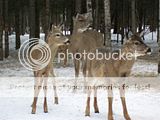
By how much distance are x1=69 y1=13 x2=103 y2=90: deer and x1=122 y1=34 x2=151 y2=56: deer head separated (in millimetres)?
2863

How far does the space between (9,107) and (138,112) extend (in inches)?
124

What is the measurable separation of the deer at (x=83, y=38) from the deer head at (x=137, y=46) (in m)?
2.86

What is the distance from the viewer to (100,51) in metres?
8.76

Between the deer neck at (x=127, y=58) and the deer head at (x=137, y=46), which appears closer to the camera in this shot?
the deer head at (x=137, y=46)

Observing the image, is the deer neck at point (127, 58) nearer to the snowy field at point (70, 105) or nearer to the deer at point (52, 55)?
the snowy field at point (70, 105)

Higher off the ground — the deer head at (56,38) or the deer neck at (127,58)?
the deer head at (56,38)

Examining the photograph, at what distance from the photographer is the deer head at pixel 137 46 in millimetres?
7695

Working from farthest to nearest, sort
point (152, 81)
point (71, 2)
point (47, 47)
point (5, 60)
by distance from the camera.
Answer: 1. point (71, 2)
2. point (5, 60)
3. point (152, 81)
4. point (47, 47)

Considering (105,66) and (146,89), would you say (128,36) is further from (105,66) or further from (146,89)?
(146,89)

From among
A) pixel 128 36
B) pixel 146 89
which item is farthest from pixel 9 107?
pixel 146 89

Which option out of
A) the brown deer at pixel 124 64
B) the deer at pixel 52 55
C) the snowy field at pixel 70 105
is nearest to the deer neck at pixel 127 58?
the brown deer at pixel 124 64

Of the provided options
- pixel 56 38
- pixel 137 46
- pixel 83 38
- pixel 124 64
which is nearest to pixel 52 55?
pixel 56 38

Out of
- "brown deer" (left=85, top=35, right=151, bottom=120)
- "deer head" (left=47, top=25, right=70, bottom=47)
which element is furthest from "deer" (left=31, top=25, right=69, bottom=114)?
"brown deer" (left=85, top=35, right=151, bottom=120)

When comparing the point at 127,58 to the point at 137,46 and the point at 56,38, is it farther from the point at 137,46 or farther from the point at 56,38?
the point at 56,38
